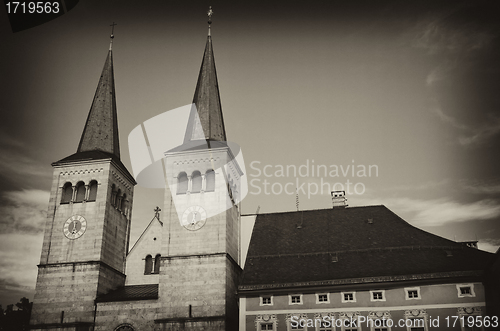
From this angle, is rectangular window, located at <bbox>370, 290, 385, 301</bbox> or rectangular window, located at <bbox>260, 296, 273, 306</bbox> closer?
rectangular window, located at <bbox>370, 290, 385, 301</bbox>

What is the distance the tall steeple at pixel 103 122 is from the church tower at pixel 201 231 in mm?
6299

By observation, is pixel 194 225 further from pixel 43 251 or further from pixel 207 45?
pixel 207 45

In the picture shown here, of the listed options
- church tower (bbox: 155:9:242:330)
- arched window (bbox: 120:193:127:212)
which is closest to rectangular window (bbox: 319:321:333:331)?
church tower (bbox: 155:9:242:330)

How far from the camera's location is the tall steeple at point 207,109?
41.2 m

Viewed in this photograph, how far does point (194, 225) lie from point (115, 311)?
26.1 feet

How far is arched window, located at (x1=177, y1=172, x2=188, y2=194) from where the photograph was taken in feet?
128

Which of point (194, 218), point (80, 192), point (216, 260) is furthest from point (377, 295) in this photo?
point (80, 192)

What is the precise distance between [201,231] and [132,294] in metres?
6.88

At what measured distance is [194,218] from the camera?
123 feet

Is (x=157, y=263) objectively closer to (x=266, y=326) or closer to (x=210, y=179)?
(x=210, y=179)

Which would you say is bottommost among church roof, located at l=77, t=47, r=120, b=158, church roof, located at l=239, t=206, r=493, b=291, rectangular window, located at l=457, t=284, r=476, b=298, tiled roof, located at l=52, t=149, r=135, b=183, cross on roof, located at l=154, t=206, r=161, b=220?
rectangular window, located at l=457, t=284, r=476, b=298

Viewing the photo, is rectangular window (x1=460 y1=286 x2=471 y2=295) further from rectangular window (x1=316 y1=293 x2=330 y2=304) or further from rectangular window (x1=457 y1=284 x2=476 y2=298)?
rectangular window (x1=316 y1=293 x2=330 y2=304)

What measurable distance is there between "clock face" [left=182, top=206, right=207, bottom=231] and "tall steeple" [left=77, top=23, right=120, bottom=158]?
958 centimetres

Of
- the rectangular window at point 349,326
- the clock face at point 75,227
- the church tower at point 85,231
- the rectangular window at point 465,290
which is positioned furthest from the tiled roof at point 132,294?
the rectangular window at point 465,290
